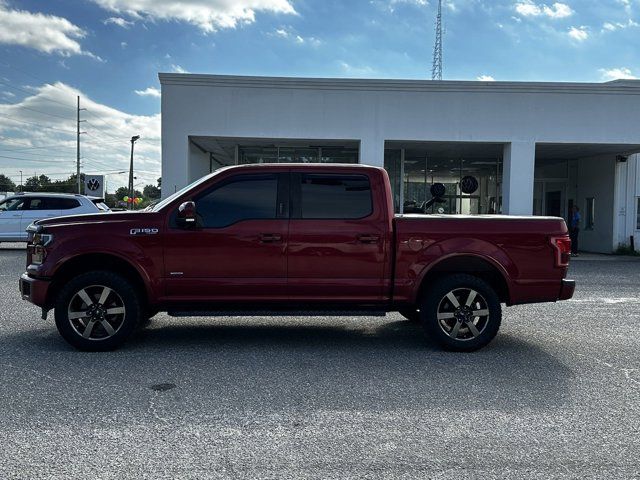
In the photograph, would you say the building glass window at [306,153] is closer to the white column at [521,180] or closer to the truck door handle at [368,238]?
the white column at [521,180]

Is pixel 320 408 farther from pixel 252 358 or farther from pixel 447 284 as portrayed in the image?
pixel 447 284

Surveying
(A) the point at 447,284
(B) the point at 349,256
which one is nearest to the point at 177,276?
(B) the point at 349,256

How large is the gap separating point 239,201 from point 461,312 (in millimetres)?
2743

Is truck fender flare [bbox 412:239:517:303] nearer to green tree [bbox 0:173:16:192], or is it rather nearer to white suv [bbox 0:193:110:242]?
white suv [bbox 0:193:110:242]

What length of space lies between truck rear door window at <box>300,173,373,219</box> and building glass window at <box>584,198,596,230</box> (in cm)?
1997

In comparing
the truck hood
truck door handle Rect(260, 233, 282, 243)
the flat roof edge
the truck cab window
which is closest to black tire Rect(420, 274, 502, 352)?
truck door handle Rect(260, 233, 282, 243)

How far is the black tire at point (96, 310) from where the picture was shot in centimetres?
597

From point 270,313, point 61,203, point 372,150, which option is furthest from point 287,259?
point 61,203

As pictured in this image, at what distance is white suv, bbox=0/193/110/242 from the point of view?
18.7 meters

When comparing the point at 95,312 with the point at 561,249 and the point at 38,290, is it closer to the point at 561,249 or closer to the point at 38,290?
the point at 38,290

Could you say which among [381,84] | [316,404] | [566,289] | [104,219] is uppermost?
[381,84]

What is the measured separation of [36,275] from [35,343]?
88 centimetres

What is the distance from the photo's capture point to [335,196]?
6.31m

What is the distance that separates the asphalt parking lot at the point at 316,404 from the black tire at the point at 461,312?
19 cm
